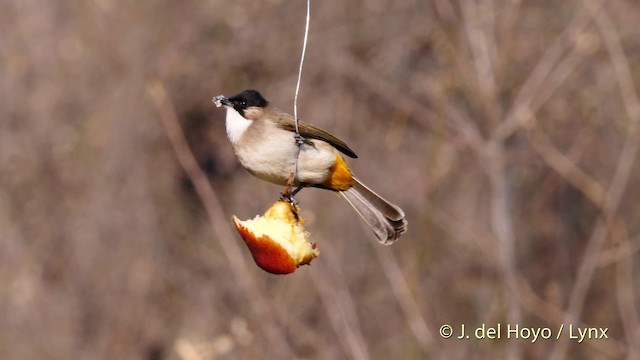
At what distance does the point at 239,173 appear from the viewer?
9070 millimetres

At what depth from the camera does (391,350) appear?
8.27 metres

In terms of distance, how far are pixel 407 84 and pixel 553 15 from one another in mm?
1277

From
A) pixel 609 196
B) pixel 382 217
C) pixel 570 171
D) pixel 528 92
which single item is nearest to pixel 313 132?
pixel 382 217

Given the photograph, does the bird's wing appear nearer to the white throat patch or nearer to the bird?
the bird

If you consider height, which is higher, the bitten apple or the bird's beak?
the bird's beak

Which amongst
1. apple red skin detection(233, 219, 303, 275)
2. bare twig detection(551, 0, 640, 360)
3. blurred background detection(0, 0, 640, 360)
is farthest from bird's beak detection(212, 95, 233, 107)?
blurred background detection(0, 0, 640, 360)

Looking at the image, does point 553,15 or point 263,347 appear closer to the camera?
point 263,347

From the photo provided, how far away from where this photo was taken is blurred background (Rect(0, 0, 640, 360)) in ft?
25.7

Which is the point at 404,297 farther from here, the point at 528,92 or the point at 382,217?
the point at 382,217

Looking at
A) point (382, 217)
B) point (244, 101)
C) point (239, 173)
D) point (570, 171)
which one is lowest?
point (239, 173)

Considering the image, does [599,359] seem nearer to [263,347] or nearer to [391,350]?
[391,350]

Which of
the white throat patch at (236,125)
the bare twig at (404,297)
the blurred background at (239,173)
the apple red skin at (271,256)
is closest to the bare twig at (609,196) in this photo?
the bare twig at (404,297)

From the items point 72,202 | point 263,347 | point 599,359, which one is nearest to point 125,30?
point 72,202

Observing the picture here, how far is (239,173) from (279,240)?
5.89 m
